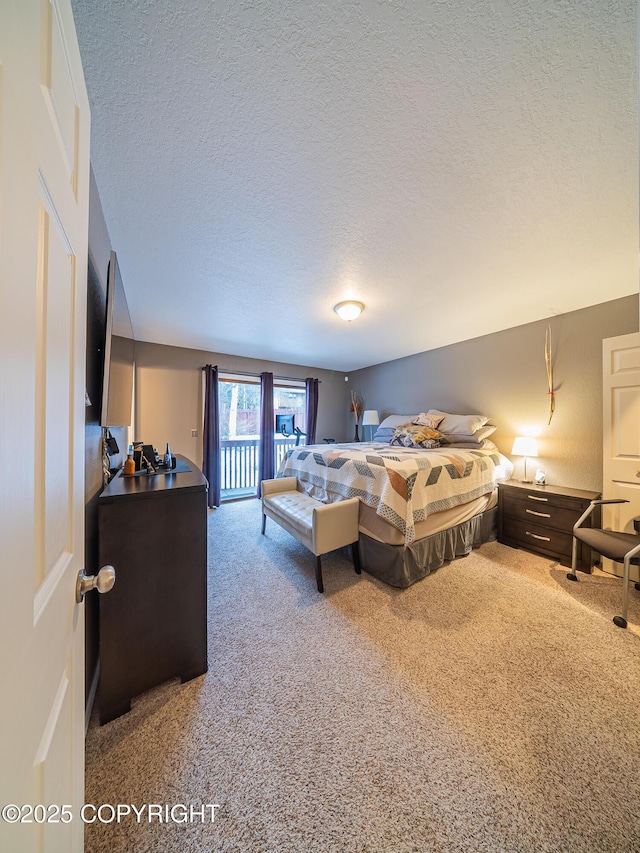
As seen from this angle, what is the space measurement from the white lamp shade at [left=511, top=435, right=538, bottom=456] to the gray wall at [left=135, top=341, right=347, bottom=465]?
364 cm

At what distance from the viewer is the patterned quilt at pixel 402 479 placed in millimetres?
2105

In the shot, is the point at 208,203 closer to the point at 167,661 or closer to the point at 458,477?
the point at 167,661

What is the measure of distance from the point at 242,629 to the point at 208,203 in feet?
8.07

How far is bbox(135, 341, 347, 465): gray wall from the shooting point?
3762 mm

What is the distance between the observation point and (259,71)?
93 cm

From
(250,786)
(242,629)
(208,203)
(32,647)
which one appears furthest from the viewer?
(242,629)

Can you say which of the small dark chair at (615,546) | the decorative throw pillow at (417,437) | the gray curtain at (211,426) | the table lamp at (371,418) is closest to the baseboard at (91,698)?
the gray curtain at (211,426)

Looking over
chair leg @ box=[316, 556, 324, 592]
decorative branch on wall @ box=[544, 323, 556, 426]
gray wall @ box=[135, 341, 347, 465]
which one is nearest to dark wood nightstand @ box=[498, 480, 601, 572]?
decorative branch on wall @ box=[544, 323, 556, 426]

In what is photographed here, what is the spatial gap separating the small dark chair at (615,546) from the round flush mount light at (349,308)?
8.54ft

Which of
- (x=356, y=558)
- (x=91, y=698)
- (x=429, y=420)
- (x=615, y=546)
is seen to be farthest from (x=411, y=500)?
(x=91, y=698)

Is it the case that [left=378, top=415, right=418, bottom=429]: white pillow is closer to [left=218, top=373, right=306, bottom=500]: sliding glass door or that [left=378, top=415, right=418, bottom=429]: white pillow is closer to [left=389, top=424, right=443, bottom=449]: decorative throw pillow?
[left=389, top=424, right=443, bottom=449]: decorative throw pillow

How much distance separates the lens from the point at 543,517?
2643 mm

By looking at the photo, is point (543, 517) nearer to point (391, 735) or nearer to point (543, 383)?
point (543, 383)

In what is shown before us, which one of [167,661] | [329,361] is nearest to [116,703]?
[167,661]
